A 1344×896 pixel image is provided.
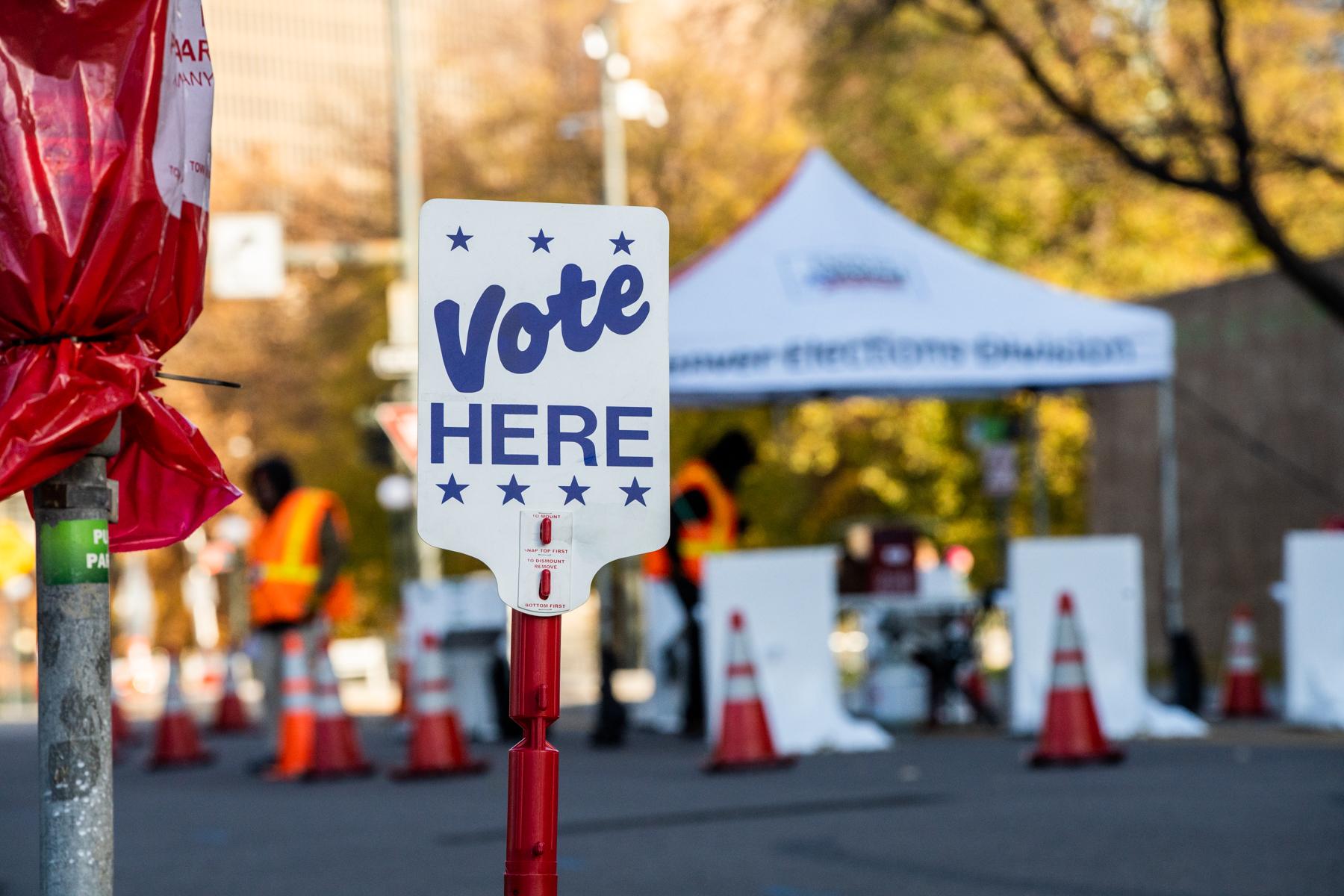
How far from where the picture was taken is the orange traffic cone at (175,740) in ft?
52.4

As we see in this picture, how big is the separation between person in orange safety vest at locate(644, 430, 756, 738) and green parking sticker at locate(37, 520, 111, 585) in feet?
35.3

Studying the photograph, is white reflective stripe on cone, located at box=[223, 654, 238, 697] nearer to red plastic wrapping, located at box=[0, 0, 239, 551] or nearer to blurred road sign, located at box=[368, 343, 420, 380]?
blurred road sign, located at box=[368, 343, 420, 380]

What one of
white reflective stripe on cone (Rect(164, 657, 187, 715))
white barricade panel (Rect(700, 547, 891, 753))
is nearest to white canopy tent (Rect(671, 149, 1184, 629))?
white barricade panel (Rect(700, 547, 891, 753))

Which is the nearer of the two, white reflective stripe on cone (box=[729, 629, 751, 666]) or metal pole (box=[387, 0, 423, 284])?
white reflective stripe on cone (box=[729, 629, 751, 666])

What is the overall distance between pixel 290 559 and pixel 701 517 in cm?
285

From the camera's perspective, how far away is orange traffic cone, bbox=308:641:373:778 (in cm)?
1352

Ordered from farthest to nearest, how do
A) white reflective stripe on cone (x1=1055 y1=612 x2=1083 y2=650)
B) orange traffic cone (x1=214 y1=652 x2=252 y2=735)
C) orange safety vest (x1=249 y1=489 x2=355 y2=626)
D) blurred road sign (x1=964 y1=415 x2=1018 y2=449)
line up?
blurred road sign (x1=964 y1=415 x2=1018 y2=449) → orange traffic cone (x1=214 y1=652 x2=252 y2=735) → orange safety vest (x1=249 y1=489 x2=355 y2=626) → white reflective stripe on cone (x1=1055 y1=612 x2=1083 y2=650)

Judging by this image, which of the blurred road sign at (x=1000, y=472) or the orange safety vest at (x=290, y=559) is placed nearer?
the orange safety vest at (x=290, y=559)

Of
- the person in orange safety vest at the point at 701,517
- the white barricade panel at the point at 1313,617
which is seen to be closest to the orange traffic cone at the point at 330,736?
the person in orange safety vest at the point at 701,517

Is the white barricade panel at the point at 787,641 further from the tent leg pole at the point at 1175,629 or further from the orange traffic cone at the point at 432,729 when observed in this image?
the tent leg pole at the point at 1175,629

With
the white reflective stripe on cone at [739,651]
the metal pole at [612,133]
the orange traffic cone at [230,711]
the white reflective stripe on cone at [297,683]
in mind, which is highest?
the metal pole at [612,133]

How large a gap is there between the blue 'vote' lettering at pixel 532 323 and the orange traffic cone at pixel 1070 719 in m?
7.52

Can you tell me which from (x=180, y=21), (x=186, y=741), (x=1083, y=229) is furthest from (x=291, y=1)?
(x=180, y=21)

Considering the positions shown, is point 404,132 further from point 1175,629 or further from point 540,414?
point 540,414
